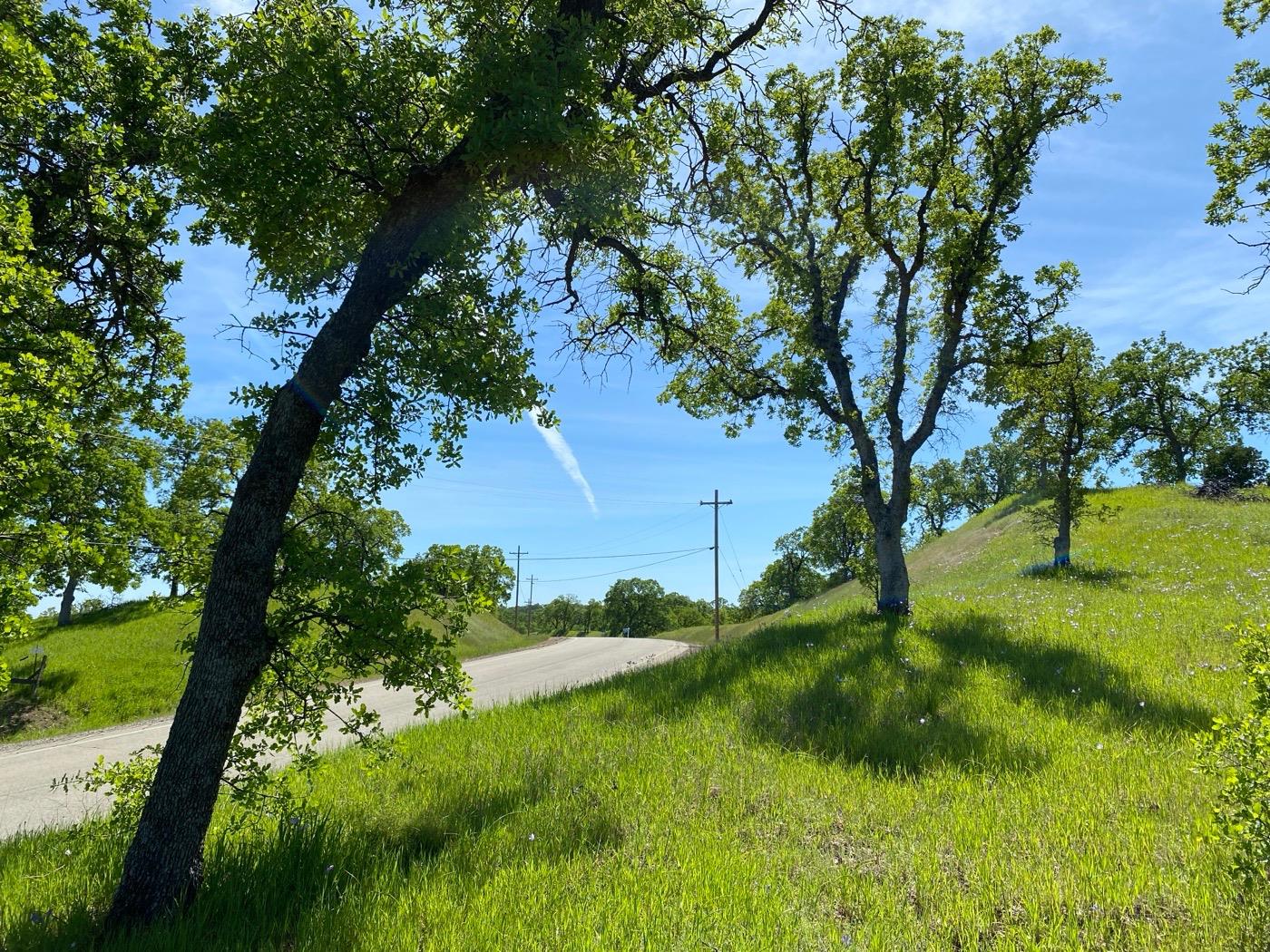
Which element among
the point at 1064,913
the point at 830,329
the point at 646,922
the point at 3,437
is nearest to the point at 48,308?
the point at 3,437

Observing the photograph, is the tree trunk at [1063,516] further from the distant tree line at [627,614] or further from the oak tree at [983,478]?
the distant tree line at [627,614]

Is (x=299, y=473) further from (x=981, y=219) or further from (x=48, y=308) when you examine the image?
(x=981, y=219)

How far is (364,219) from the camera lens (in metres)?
5.02

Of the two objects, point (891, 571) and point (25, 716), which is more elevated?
point (891, 571)

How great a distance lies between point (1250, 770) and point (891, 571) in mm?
11751

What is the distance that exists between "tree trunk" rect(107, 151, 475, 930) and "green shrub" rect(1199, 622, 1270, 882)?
5.51 metres

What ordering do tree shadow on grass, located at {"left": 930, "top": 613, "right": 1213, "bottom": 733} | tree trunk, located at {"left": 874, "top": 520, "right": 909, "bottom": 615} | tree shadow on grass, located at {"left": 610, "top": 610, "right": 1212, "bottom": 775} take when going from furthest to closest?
tree trunk, located at {"left": 874, "top": 520, "right": 909, "bottom": 615}
tree shadow on grass, located at {"left": 930, "top": 613, "right": 1213, "bottom": 733}
tree shadow on grass, located at {"left": 610, "top": 610, "right": 1212, "bottom": 775}

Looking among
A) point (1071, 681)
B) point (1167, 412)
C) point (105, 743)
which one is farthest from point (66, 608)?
point (1167, 412)

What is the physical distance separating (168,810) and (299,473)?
2.18 m

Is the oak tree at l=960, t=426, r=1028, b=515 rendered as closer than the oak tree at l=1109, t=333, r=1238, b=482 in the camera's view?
No

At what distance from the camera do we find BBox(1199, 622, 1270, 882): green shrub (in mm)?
2936

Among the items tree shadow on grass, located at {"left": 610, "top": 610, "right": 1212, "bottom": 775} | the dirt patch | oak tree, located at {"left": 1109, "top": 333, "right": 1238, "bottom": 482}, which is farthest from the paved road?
oak tree, located at {"left": 1109, "top": 333, "right": 1238, "bottom": 482}

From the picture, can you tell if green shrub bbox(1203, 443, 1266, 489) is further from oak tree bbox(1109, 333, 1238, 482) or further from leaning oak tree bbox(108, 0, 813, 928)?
leaning oak tree bbox(108, 0, 813, 928)

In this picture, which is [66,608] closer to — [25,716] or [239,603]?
[25,716]
